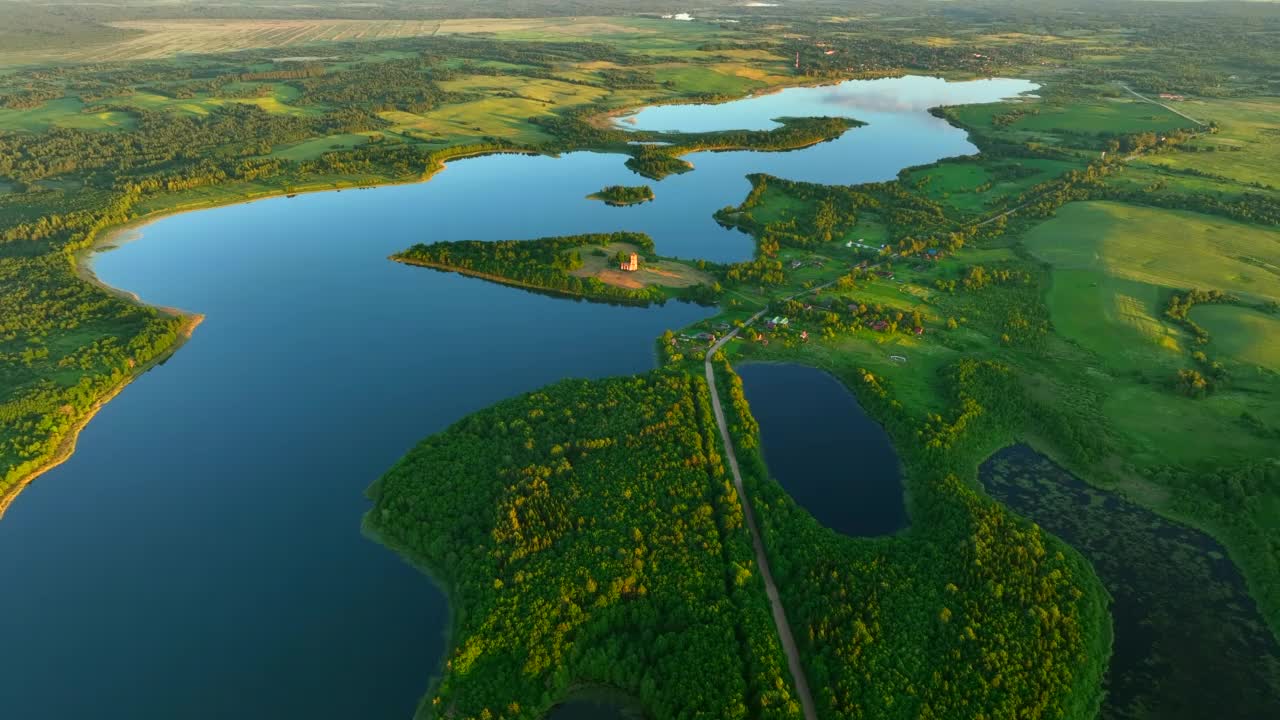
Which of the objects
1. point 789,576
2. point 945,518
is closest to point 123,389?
point 789,576

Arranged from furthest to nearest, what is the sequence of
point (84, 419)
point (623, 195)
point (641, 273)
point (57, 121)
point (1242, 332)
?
1. point (57, 121)
2. point (623, 195)
3. point (641, 273)
4. point (1242, 332)
5. point (84, 419)

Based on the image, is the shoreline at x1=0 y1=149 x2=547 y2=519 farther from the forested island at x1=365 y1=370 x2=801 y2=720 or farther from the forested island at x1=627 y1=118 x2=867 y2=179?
the forested island at x1=365 y1=370 x2=801 y2=720

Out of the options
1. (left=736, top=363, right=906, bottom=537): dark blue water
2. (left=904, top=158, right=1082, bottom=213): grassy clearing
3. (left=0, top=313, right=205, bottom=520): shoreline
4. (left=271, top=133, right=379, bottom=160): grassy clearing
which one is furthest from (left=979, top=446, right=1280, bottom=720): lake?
(left=271, top=133, right=379, bottom=160): grassy clearing

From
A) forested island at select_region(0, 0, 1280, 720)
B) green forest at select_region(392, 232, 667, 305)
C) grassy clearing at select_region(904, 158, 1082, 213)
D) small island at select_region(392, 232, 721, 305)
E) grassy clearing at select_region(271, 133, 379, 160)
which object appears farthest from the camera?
grassy clearing at select_region(271, 133, 379, 160)

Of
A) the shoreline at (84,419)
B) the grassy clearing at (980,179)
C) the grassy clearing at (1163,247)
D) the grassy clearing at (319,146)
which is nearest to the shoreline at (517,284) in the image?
the shoreline at (84,419)

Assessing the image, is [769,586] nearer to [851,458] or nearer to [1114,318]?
[851,458]

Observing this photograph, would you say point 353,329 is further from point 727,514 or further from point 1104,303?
point 1104,303

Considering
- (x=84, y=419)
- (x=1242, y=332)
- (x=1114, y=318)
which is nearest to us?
(x=84, y=419)

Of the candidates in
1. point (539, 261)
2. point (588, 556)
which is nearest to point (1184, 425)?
point (588, 556)
